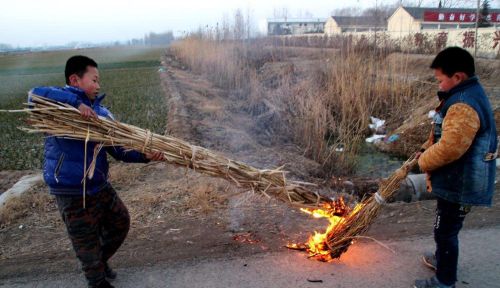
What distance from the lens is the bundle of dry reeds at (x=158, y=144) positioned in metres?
2.51

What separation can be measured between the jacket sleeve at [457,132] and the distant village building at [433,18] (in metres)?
38.6

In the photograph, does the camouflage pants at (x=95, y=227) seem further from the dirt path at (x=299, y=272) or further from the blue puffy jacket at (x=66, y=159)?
the dirt path at (x=299, y=272)

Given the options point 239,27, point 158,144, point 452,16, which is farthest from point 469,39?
point 452,16

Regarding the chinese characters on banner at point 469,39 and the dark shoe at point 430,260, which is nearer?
the dark shoe at point 430,260

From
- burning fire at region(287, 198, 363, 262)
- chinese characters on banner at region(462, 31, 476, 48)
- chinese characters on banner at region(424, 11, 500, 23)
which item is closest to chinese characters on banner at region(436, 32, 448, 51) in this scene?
chinese characters on banner at region(462, 31, 476, 48)

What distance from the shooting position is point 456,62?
2.47 metres

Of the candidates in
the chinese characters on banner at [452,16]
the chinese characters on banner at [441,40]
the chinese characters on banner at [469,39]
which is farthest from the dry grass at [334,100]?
the chinese characters on banner at [452,16]

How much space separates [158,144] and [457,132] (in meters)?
2.08

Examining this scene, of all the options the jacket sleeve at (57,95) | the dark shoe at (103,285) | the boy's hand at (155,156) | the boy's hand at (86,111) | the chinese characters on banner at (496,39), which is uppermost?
the chinese characters on banner at (496,39)

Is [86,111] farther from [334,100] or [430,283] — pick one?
[334,100]

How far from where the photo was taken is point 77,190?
2604 millimetres

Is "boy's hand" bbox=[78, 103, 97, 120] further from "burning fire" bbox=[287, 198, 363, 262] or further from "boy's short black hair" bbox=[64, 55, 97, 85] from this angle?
"burning fire" bbox=[287, 198, 363, 262]

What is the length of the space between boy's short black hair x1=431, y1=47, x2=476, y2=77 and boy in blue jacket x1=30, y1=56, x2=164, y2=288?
83.7 inches

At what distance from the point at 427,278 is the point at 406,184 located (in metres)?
2.20
